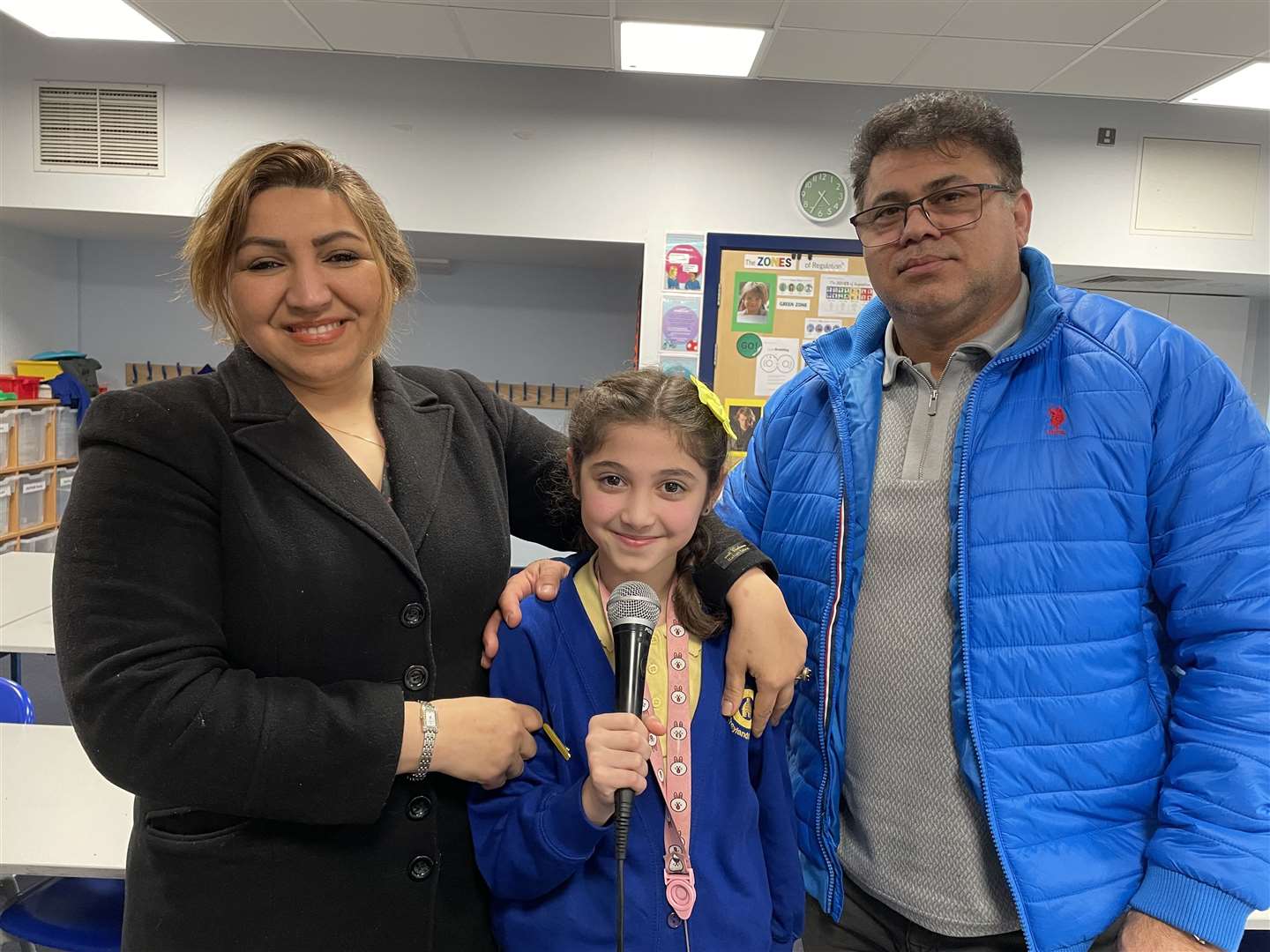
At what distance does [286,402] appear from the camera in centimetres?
105

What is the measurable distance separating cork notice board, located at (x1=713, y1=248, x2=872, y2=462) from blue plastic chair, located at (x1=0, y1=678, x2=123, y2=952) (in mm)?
3252

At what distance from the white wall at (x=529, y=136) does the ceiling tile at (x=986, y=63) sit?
0.27 m

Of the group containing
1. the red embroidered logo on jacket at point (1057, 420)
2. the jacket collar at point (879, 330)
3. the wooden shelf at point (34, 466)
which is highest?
the jacket collar at point (879, 330)

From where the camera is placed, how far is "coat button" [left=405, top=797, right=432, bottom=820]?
1.03 metres

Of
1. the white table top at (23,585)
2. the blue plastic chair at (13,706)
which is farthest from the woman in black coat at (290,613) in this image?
the white table top at (23,585)

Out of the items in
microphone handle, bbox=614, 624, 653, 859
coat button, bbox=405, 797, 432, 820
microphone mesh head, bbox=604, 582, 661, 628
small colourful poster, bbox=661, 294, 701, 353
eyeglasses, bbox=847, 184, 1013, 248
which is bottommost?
coat button, bbox=405, 797, 432, 820

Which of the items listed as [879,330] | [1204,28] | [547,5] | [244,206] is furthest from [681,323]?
[244,206]

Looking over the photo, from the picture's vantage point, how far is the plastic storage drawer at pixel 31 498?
4777mm

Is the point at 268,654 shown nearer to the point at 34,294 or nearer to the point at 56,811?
the point at 56,811

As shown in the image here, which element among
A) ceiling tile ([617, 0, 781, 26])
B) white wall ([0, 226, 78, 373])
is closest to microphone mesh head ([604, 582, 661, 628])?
ceiling tile ([617, 0, 781, 26])

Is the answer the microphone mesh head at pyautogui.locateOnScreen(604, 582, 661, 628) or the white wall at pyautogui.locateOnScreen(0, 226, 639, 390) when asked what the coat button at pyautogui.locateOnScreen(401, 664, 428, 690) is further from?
the white wall at pyautogui.locateOnScreen(0, 226, 639, 390)

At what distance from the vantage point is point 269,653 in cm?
97

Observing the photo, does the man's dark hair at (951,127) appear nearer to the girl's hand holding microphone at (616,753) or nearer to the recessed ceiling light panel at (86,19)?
the girl's hand holding microphone at (616,753)

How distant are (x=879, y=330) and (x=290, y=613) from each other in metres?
1.06
